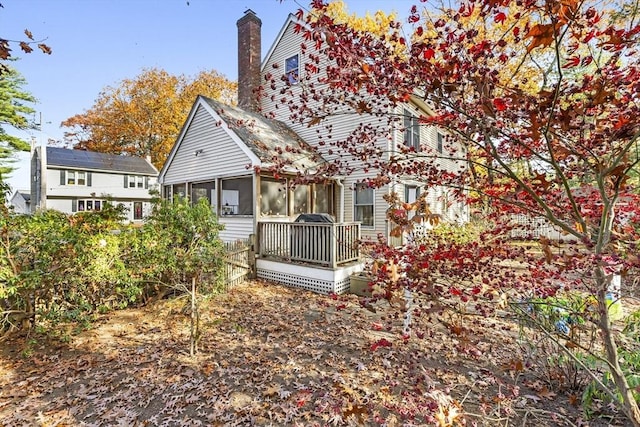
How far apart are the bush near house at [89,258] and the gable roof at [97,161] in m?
31.5

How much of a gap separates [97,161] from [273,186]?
2974cm

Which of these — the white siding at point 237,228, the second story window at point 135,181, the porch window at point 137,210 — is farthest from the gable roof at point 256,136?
the porch window at point 137,210

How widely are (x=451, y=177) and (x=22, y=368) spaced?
234 inches

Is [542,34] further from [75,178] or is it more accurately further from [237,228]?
[75,178]

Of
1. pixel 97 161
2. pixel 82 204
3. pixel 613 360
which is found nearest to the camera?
pixel 613 360

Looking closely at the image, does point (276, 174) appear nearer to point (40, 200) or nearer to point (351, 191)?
point (351, 191)

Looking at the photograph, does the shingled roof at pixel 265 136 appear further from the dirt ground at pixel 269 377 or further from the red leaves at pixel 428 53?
the red leaves at pixel 428 53

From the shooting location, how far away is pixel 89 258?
449 centimetres

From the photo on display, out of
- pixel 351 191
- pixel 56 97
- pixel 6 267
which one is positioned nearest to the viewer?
pixel 6 267

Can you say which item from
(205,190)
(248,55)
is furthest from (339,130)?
(248,55)

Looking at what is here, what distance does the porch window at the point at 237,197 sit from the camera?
10.2 m

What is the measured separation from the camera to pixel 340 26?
265cm

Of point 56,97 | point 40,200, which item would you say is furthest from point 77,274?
point 40,200

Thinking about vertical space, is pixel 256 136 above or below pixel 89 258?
above
